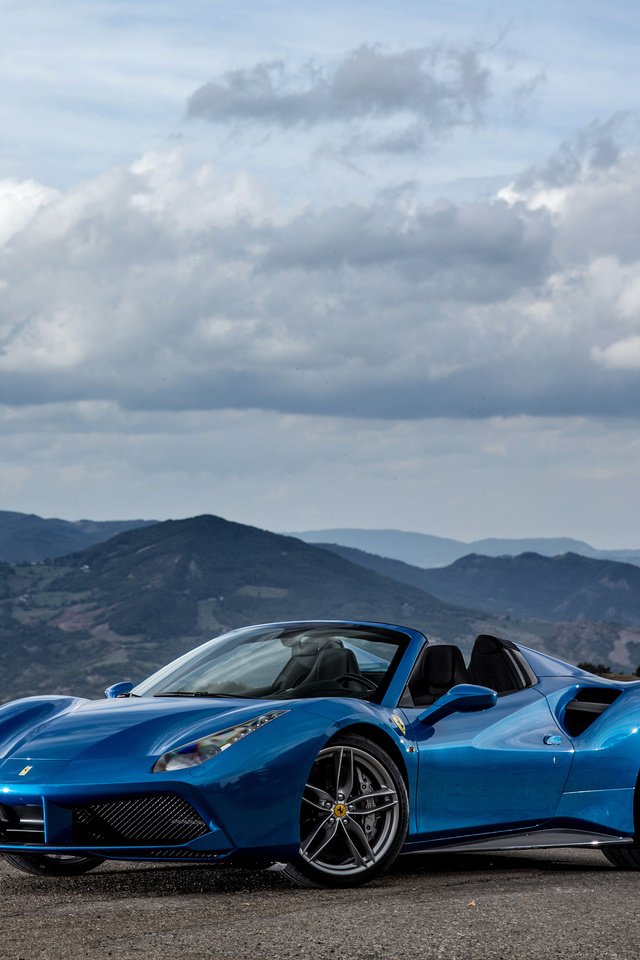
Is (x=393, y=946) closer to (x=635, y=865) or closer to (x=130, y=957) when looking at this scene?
(x=130, y=957)

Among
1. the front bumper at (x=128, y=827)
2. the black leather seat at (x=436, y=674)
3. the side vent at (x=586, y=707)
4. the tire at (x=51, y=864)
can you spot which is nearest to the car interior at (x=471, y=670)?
the black leather seat at (x=436, y=674)

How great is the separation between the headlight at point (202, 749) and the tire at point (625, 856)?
2756mm

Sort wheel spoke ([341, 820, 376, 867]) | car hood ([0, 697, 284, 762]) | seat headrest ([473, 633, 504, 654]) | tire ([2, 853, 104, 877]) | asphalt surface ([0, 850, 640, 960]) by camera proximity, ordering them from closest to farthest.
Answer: asphalt surface ([0, 850, 640, 960]) → car hood ([0, 697, 284, 762]) → wheel spoke ([341, 820, 376, 867]) → tire ([2, 853, 104, 877]) → seat headrest ([473, 633, 504, 654])

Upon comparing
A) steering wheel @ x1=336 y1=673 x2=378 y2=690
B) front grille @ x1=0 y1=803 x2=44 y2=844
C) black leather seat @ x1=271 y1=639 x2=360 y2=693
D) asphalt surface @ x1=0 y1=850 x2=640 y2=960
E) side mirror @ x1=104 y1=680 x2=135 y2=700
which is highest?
black leather seat @ x1=271 y1=639 x2=360 y2=693

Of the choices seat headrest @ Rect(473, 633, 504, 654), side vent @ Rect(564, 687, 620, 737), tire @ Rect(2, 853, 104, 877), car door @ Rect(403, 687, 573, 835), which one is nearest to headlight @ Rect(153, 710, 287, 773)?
Result: car door @ Rect(403, 687, 573, 835)

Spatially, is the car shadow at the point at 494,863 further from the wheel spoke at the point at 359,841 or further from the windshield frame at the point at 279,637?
the windshield frame at the point at 279,637

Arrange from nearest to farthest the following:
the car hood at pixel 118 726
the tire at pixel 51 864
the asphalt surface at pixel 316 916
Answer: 1. the asphalt surface at pixel 316 916
2. the car hood at pixel 118 726
3. the tire at pixel 51 864

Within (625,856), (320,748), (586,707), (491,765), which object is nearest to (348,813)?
(320,748)

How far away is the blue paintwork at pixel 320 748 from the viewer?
6.14 m

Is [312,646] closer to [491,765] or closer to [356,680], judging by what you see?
[356,680]

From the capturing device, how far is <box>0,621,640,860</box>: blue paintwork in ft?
20.2

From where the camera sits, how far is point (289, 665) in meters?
7.52

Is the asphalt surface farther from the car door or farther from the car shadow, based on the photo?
the car door

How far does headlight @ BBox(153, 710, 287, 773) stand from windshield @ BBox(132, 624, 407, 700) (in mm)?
729
